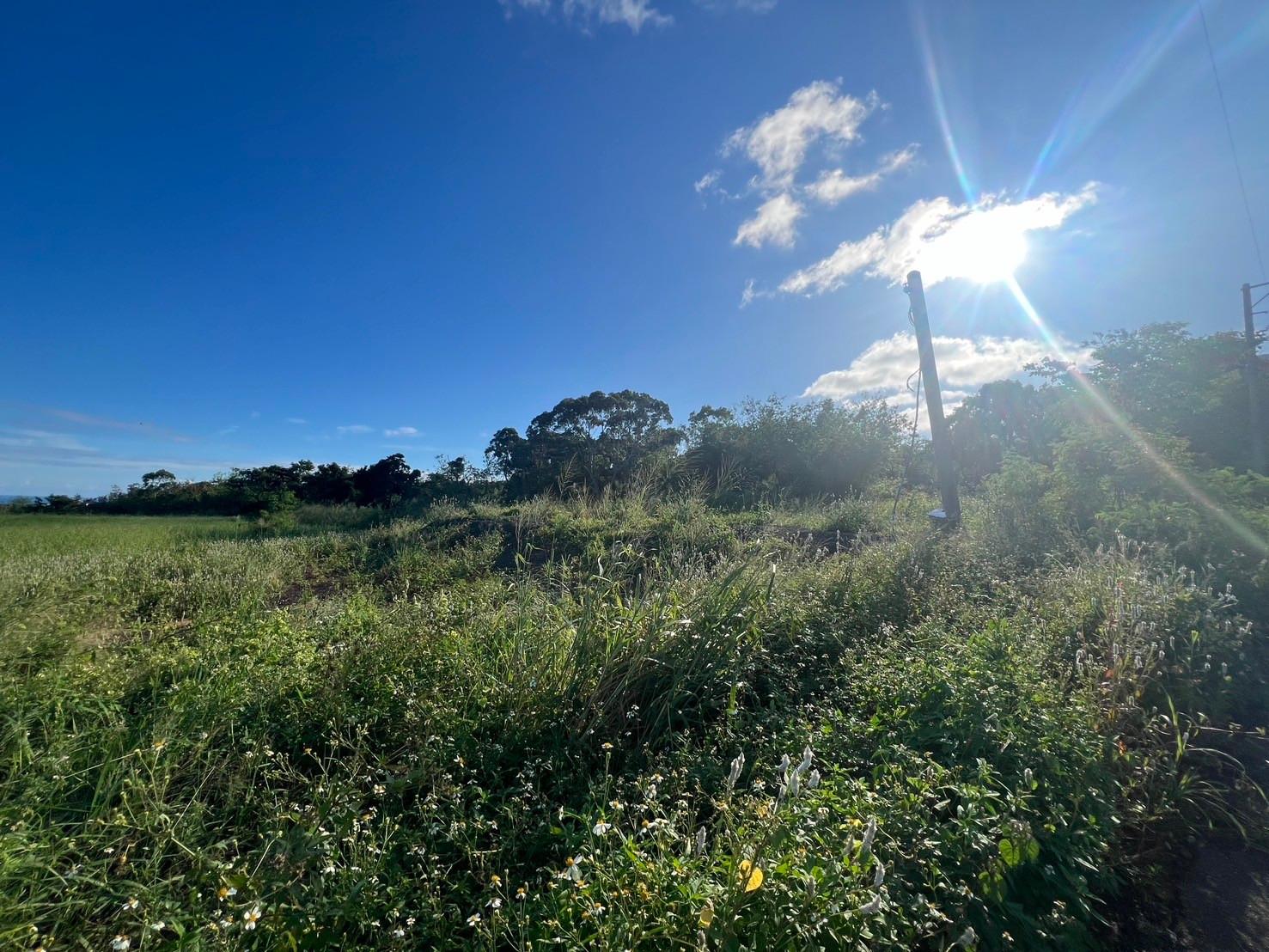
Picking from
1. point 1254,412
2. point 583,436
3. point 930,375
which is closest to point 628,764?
point 930,375

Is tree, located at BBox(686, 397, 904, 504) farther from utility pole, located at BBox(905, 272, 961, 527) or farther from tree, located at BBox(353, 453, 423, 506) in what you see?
tree, located at BBox(353, 453, 423, 506)

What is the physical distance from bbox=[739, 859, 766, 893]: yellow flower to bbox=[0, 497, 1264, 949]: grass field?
0.7 inches

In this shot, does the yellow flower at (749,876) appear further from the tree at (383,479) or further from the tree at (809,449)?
the tree at (383,479)

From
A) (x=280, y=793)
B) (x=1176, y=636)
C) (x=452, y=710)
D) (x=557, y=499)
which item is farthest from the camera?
(x=557, y=499)

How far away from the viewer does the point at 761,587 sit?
3.21 m

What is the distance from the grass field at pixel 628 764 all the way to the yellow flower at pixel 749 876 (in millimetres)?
17

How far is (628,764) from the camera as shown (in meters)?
2.00

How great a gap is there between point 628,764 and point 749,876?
105 centimetres

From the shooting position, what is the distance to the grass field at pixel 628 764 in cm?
122

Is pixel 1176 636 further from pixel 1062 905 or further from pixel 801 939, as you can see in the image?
pixel 801 939

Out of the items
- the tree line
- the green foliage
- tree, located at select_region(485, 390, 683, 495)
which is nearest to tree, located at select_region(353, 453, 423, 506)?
the tree line

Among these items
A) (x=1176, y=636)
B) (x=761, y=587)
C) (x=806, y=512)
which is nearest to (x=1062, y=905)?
(x=761, y=587)

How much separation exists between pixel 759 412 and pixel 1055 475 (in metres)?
10.7

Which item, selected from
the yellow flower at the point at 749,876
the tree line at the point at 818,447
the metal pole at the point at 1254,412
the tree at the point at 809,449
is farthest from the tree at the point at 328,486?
the metal pole at the point at 1254,412
